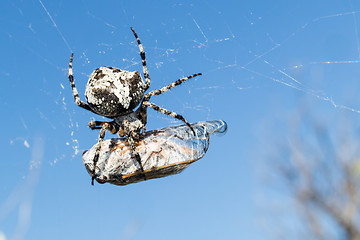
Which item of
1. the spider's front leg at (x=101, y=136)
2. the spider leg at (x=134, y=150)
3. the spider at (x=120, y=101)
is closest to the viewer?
the spider leg at (x=134, y=150)

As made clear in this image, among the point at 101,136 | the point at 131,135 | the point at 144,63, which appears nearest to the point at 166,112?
the point at 131,135

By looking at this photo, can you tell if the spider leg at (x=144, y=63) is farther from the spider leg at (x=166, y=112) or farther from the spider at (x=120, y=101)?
the spider leg at (x=166, y=112)

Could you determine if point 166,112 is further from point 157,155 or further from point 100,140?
point 100,140

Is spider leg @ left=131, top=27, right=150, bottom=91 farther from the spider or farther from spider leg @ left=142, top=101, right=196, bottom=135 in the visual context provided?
spider leg @ left=142, top=101, right=196, bottom=135

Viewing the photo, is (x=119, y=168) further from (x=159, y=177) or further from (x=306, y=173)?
(x=306, y=173)

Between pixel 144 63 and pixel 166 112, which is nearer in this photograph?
pixel 166 112

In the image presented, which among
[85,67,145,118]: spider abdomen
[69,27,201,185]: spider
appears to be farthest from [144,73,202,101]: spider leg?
[85,67,145,118]: spider abdomen

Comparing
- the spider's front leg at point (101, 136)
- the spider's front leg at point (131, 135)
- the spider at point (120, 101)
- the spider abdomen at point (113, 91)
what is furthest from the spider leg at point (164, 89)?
the spider's front leg at point (101, 136)
